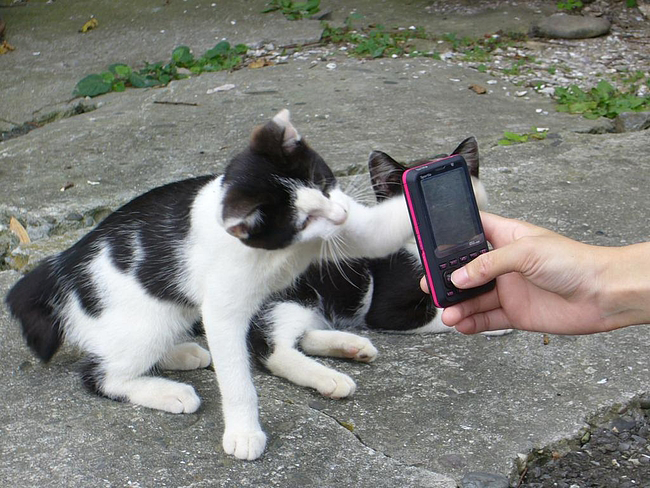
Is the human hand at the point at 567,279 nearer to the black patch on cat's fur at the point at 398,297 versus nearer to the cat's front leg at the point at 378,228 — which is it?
the cat's front leg at the point at 378,228

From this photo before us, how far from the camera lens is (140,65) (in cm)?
623

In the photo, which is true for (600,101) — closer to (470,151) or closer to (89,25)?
(470,151)

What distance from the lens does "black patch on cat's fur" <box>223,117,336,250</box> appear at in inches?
83.3

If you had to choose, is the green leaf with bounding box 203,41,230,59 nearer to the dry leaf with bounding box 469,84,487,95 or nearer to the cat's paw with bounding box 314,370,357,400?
the dry leaf with bounding box 469,84,487,95

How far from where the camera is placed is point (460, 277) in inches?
82.0

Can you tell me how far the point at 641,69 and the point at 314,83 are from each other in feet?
7.80

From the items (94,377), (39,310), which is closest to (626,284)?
(94,377)

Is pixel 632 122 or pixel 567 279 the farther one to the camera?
pixel 632 122

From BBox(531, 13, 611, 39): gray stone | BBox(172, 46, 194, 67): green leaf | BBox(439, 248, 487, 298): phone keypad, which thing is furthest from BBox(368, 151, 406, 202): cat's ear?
BBox(531, 13, 611, 39): gray stone

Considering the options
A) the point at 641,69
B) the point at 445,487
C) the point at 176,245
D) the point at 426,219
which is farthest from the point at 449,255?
the point at 641,69

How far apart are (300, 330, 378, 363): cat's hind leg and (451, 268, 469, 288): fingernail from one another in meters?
0.67

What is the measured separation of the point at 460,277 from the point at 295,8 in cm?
555

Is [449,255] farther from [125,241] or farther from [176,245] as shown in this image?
[125,241]

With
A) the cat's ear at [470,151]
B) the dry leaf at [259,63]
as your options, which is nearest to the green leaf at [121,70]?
the dry leaf at [259,63]
